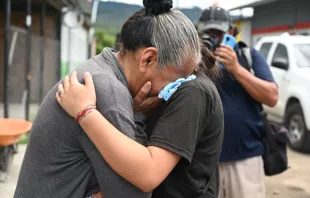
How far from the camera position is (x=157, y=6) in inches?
59.3

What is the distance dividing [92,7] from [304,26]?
343 inches

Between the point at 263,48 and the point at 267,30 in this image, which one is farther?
the point at 267,30

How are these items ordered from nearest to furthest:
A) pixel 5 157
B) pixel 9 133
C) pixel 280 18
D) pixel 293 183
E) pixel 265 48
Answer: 1. pixel 9 133
2. pixel 5 157
3. pixel 293 183
4. pixel 265 48
5. pixel 280 18

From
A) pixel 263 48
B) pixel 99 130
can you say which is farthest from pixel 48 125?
pixel 263 48

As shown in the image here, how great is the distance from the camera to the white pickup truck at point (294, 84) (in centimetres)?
726

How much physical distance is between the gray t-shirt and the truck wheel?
20.6 ft

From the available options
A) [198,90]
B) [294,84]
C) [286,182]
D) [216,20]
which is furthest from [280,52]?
[198,90]

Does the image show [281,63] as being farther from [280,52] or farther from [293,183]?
[293,183]

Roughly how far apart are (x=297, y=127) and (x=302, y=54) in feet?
4.67

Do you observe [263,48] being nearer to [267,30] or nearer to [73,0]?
[73,0]

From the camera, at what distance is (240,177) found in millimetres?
2762

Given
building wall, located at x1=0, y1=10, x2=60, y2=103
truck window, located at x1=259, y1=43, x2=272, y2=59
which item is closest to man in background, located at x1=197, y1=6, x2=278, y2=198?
building wall, located at x1=0, y1=10, x2=60, y2=103

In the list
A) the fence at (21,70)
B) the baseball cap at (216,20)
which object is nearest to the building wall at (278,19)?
the fence at (21,70)

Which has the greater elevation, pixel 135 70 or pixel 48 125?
pixel 135 70
